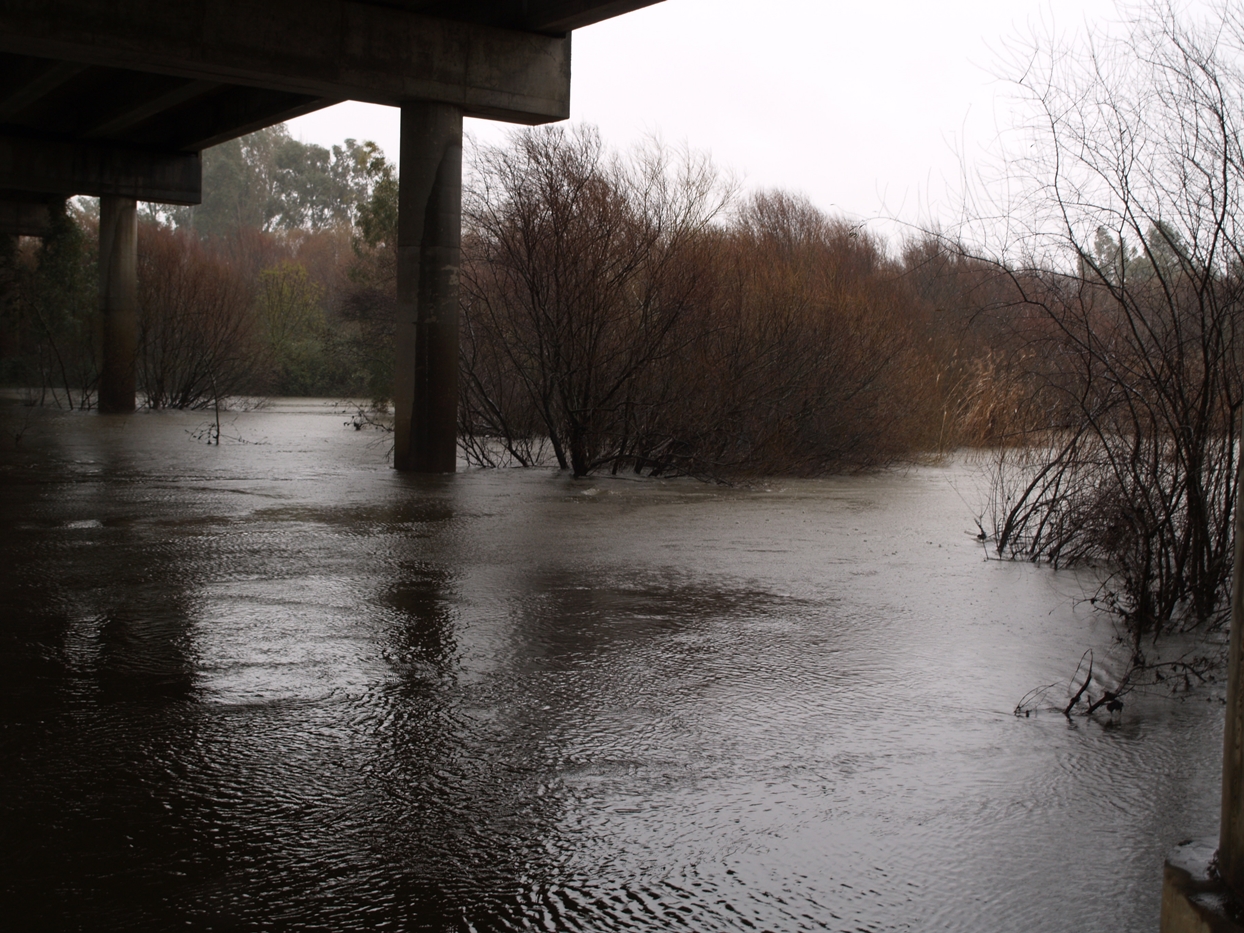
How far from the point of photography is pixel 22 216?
2847cm

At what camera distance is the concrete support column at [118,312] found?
923 inches

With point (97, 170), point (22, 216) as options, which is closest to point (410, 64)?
point (97, 170)

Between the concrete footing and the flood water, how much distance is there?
0.37m

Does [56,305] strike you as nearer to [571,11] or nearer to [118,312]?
[118,312]

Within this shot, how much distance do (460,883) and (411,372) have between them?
1060 centimetres

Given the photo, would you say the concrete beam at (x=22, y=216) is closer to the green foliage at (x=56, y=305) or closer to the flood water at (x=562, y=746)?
the green foliage at (x=56, y=305)

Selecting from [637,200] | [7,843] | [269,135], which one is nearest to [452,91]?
[637,200]

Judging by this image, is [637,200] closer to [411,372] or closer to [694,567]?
[411,372]

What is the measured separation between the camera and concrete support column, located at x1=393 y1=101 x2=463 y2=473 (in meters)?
12.7

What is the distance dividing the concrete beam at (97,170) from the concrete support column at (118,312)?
1.30 meters

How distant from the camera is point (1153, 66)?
5246 mm

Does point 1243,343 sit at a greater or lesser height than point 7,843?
greater

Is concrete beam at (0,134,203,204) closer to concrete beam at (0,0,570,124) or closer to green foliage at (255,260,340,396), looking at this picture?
concrete beam at (0,0,570,124)

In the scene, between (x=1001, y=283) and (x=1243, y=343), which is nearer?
(x=1243, y=343)
